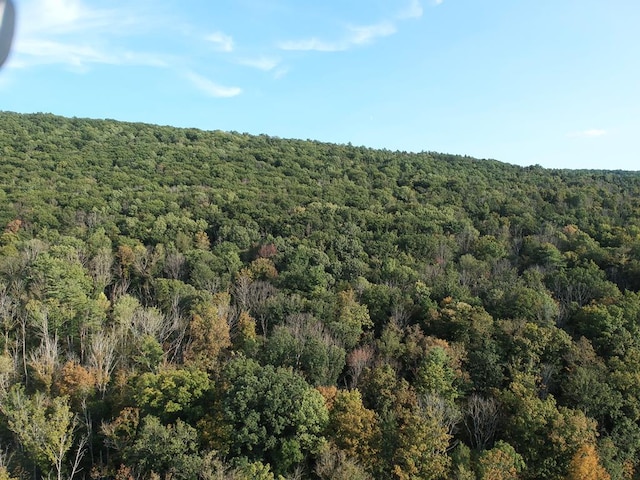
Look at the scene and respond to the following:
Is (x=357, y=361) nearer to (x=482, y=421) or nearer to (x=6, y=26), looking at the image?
(x=482, y=421)

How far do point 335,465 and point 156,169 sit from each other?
69.1 metres

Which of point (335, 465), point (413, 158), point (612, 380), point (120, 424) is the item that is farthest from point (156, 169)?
point (612, 380)

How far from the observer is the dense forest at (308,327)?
81.3 feet

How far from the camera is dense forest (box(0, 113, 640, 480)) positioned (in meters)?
24.8

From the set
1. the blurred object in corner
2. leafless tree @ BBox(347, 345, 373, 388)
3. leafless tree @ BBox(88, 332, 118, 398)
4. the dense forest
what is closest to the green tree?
the dense forest

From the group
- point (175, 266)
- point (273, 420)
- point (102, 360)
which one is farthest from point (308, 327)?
point (175, 266)

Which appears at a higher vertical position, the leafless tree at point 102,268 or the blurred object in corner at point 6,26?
the blurred object in corner at point 6,26

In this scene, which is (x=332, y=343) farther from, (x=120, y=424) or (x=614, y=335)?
(x=614, y=335)

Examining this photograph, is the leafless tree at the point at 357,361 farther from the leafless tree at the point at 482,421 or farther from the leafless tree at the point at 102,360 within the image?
the leafless tree at the point at 102,360

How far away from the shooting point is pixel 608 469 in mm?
25203

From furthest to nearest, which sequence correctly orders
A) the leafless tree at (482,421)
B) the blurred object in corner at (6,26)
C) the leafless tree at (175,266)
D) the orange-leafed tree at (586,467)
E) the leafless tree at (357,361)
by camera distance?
the leafless tree at (175,266)
the leafless tree at (357,361)
the leafless tree at (482,421)
the orange-leafed tree at (586,467)
the blurred object in corner at (6,26)

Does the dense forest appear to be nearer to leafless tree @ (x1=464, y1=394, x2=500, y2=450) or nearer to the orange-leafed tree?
the orange-leafed tree

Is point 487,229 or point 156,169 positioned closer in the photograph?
point 487,229

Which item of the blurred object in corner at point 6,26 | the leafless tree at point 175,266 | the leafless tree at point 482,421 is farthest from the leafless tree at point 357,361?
the blurred object in corner at point 6,26
